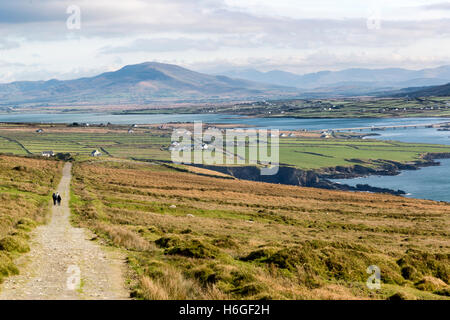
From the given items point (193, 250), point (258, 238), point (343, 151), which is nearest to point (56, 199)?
point (258, 238)

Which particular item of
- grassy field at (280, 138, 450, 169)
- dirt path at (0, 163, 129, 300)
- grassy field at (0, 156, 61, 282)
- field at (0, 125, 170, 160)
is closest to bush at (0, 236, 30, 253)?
A: grassy field at (0, 156, 61, 282)

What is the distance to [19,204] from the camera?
108 ft

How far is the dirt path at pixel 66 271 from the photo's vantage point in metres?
13.4

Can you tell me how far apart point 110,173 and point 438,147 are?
4828 inches

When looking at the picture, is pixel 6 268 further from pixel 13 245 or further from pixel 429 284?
pixel 429 284

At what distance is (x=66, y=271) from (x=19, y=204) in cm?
1927

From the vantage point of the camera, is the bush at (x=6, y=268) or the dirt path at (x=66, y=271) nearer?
the dirt path at (x=66, y=271)

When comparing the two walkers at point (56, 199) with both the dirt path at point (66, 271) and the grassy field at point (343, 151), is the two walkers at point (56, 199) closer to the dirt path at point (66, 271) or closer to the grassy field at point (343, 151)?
the dirt path at point (66, 271)

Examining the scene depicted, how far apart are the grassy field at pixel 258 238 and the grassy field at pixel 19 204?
2815 mm

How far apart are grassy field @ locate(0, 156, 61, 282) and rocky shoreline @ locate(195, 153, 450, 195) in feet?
187

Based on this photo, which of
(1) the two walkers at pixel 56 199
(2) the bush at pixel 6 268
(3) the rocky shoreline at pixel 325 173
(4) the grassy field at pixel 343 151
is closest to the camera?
(2) the bush at pixel 6 268

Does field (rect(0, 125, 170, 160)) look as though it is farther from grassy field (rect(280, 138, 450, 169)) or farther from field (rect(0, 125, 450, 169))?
grassy field (rect(280, 138, 450, 169))

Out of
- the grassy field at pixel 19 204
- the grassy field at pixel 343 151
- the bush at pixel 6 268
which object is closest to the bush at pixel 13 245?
the grassy field at pixel 19 204
